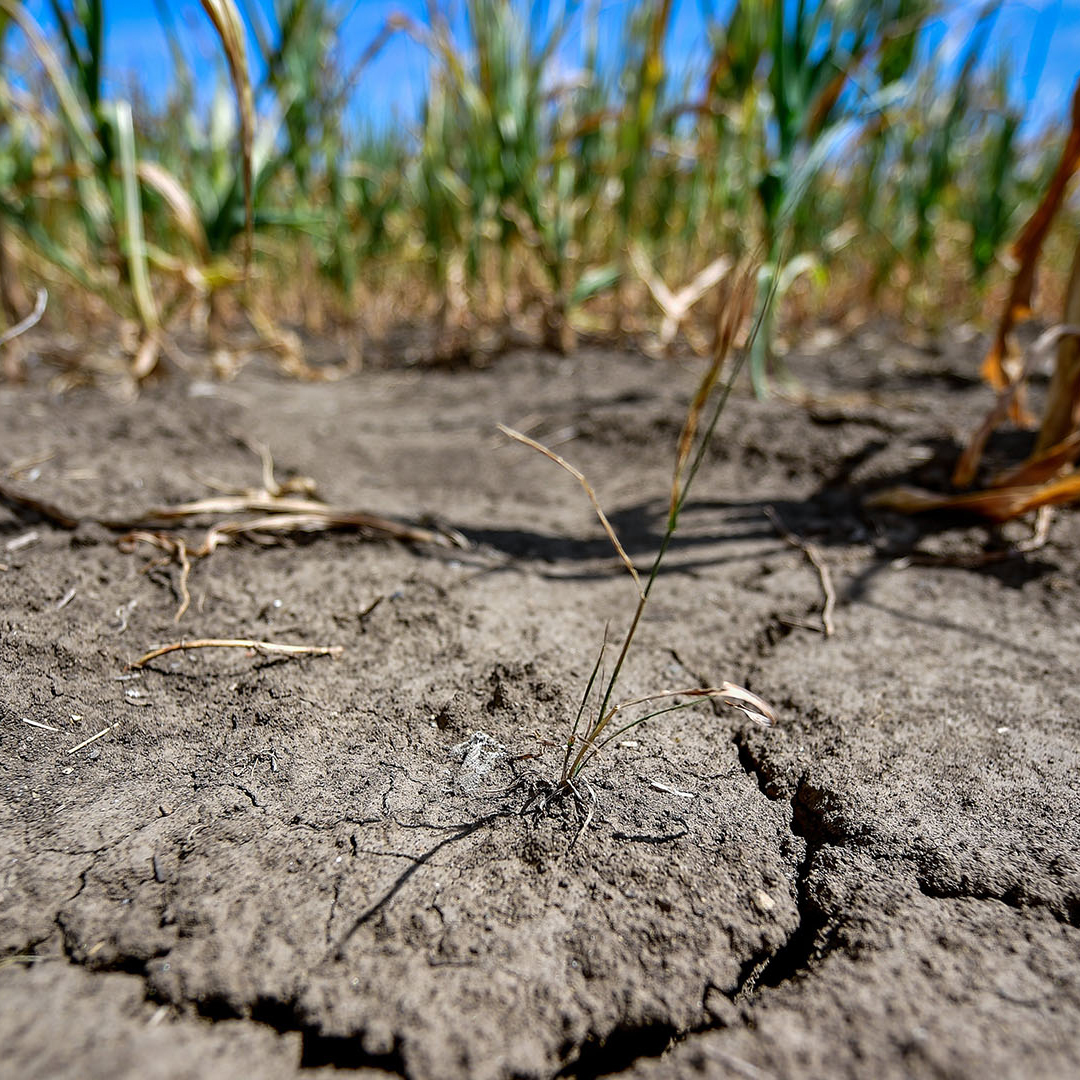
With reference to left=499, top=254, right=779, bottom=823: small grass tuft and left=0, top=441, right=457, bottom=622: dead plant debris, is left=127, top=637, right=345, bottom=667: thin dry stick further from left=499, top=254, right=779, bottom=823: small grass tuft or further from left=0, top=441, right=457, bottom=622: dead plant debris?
left=499, top=254, right=779, bottom=823: small grass tuft

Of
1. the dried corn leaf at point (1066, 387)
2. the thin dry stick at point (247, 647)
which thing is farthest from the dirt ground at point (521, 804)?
the dried corn leaf at point (1066, 387)

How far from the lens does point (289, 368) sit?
7.63 ft

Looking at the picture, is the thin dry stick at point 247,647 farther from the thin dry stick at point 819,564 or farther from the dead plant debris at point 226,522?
the thin dry stick at point 819,564

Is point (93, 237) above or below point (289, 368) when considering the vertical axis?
above

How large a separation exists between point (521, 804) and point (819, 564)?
649mm

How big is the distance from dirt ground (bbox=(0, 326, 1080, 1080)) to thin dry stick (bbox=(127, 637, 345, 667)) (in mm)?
11

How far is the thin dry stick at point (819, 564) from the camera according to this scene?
3.26 feet

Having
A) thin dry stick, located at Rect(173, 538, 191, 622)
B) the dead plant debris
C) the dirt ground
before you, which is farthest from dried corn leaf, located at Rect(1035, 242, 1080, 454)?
thin dry stick, located at Rect(173, 538, 191, 622)

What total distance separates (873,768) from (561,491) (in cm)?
81

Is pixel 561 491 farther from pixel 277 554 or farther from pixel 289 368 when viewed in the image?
pixel 289 368

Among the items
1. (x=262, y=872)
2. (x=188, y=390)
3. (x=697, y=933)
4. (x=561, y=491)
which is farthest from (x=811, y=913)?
(x=188, y=390)

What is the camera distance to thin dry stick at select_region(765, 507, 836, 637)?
3.26ft

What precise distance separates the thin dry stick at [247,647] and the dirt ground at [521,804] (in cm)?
1

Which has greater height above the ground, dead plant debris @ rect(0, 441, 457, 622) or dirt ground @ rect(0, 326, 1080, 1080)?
dead plant debris @ rect(0, 441, 457, 622)
